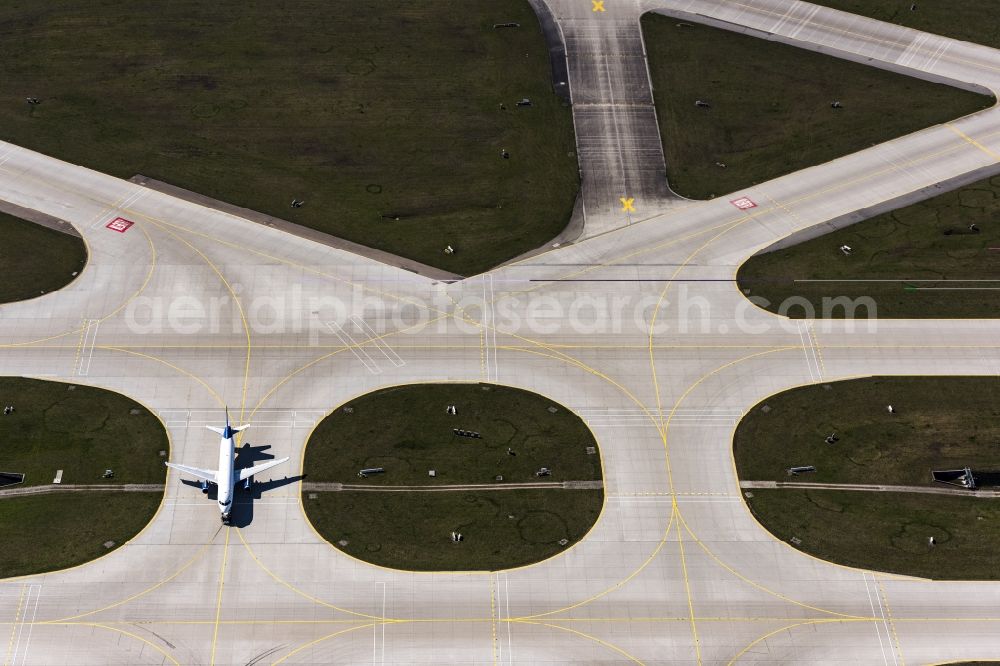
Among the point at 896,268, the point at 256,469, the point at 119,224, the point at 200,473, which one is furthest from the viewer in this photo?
the point at 119,224

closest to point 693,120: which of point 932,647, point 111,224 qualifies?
point 932,647

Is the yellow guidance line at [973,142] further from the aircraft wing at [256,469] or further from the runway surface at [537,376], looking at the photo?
the aircraft wing at [256,469]

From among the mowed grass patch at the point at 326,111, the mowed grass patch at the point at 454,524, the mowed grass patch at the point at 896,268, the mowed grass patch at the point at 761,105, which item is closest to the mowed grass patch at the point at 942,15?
the mowed grass patch at the point at 761,105

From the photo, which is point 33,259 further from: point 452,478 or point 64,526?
point 452,478

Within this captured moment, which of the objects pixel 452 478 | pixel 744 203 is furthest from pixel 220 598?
pixel 744 203

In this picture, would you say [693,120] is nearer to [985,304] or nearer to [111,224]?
[985,304]

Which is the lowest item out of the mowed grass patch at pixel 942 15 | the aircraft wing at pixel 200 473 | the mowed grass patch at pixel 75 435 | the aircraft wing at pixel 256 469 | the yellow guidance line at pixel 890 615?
the yellow guidance line at pixel 890 615

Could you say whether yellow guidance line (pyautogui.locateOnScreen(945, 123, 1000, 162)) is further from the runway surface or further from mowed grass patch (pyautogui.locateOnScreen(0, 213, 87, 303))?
mowed grass patch (pyautogui.locateOnScreen(0, 213, 87, 303))
